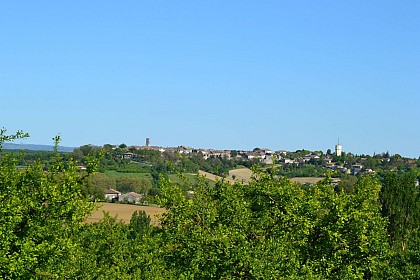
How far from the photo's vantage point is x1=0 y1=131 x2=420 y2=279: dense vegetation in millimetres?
23422

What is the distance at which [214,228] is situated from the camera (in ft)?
90.5

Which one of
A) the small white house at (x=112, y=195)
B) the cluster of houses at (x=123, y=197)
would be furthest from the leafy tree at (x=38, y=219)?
the small white house at (x=112, y=195)

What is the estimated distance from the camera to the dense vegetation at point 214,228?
76.8 feet

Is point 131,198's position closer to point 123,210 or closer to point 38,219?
point 123,210

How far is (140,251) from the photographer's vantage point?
38375 mm

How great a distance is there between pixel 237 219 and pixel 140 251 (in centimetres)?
1298

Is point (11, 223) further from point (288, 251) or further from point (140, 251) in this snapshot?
point (140, 251)

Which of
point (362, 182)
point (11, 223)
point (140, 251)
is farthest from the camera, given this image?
point (140, 251)

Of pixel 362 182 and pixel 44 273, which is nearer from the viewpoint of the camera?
pixel 44 273

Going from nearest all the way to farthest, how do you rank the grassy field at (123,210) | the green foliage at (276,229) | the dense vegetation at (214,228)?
1. the dense vegetation at (214,228)
2. the green foliage at (276,229)
3. the grassy field at (123,210)

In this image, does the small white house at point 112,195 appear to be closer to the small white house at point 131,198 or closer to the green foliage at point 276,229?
the small white house at point 131,198

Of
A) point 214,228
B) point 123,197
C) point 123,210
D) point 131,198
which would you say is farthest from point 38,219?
point 123,197

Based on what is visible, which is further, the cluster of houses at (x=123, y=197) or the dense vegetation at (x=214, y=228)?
the cluster of houses at (x=123, y=197)

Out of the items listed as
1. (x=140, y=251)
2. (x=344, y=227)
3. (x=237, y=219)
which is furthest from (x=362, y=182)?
(x=140, y=251)
